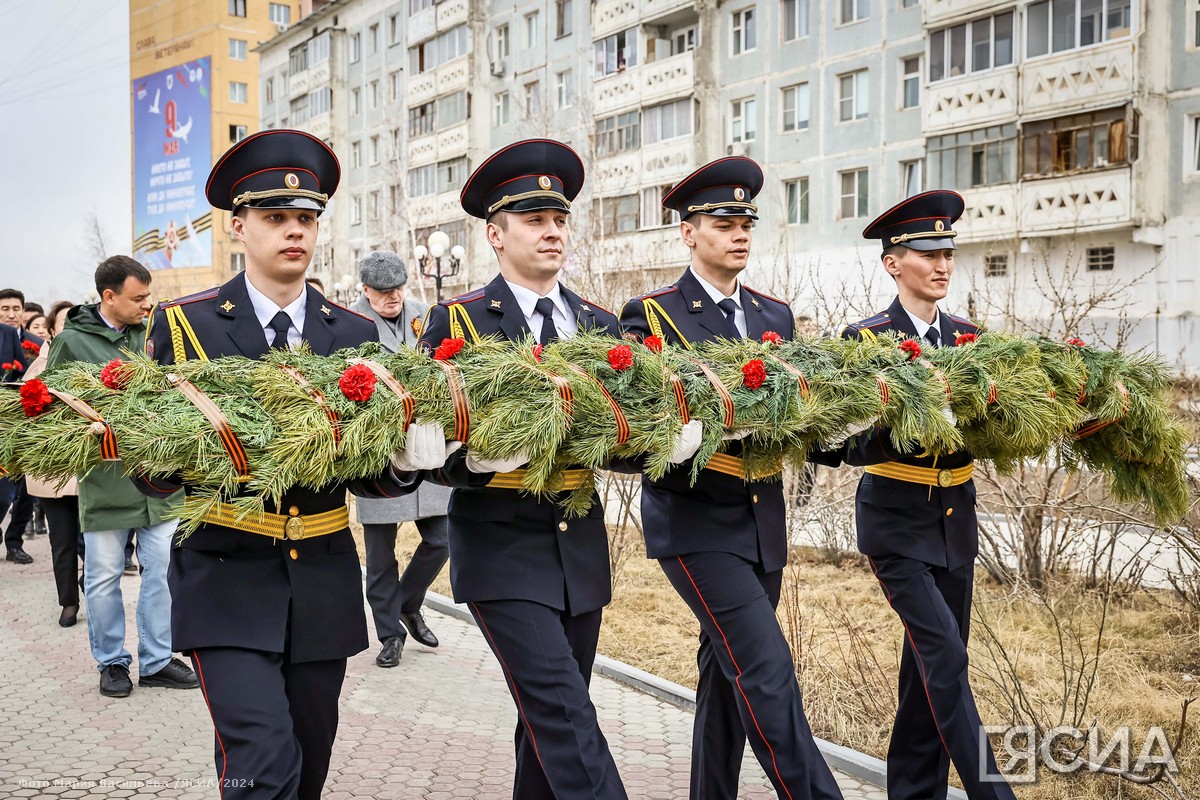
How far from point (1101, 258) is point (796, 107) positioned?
31.3 feet

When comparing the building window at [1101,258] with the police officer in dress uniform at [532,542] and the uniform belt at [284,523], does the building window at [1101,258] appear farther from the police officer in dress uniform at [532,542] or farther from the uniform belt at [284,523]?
the uniform belt at [284,523]

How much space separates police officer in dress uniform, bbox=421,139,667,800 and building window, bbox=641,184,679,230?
30.1 metres

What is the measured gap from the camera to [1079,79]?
25.5 m

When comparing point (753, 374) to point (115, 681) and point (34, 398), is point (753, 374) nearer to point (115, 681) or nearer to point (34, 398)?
point (34, 398)

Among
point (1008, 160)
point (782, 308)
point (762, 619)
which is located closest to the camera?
point (762, 619)

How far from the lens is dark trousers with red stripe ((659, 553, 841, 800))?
3930 mm

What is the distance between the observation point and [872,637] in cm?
776

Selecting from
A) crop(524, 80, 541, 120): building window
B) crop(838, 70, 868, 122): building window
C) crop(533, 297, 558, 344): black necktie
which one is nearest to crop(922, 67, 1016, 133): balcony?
crop(838, 70, 868, 122): building window

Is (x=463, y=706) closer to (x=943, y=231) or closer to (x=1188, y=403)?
(x=943, y=231)

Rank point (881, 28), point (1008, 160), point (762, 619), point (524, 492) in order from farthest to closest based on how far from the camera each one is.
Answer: point (881, 28)
point (1008, 160)
point (762, 619)
point (524, 492)

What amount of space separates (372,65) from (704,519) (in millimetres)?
50983

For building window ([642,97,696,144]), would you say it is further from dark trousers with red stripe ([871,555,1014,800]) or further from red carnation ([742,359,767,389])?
red carnation ([742,359,767,389])

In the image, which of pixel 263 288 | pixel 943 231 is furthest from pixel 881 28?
pixel 263 288

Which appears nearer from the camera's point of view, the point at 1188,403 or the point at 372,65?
the point at 1188,403
